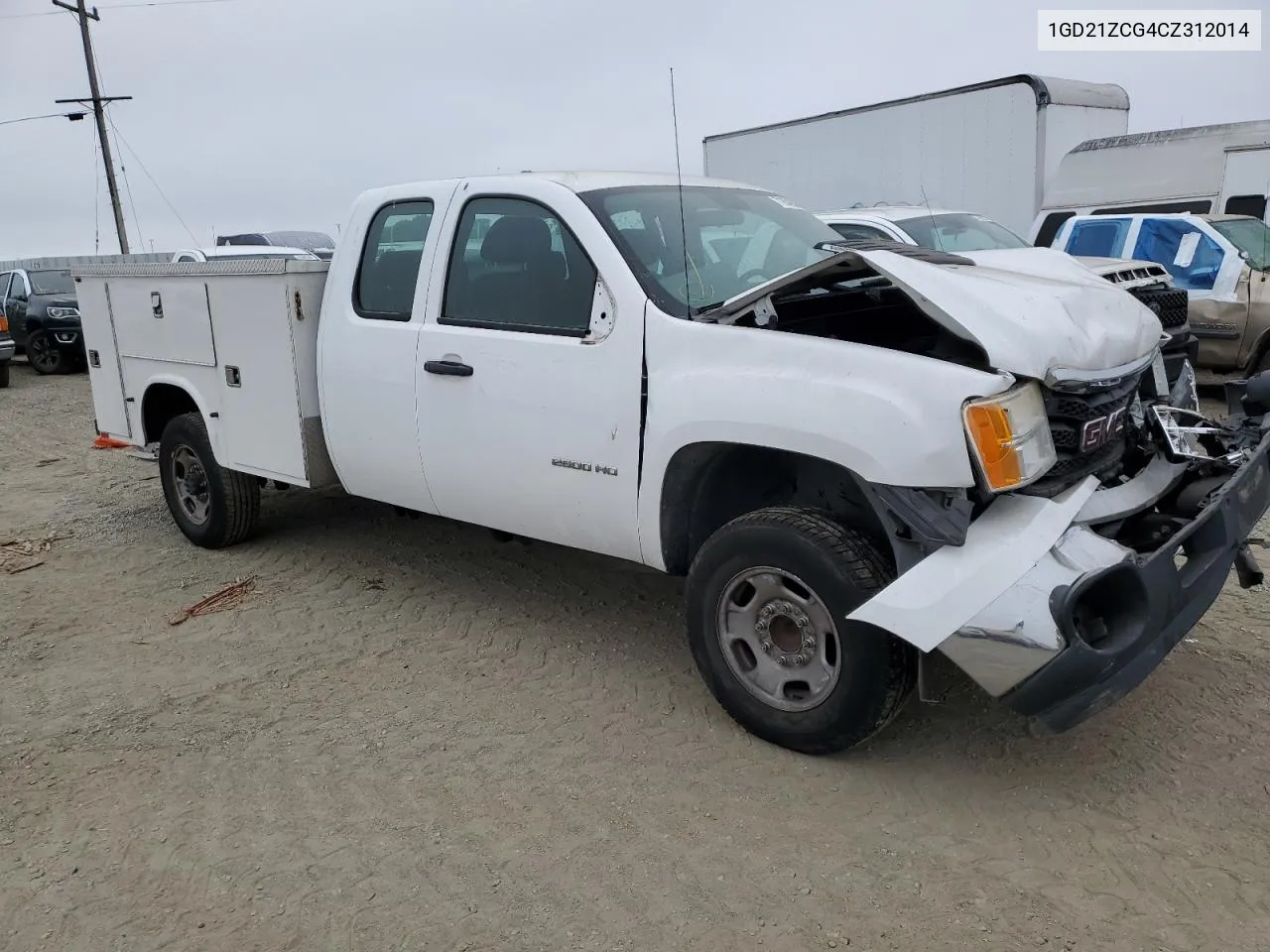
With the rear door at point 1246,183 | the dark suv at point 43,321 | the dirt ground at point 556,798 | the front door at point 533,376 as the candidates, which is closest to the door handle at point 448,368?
the front door at point 533,376

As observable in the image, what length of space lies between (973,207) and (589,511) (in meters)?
10.9

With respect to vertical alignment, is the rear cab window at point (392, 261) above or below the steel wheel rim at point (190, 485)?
above

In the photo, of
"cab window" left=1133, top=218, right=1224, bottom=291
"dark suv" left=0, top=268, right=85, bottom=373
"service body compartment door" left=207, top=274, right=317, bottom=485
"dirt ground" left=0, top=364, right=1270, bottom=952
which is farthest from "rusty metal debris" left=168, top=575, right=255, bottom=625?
"dark suv" left=0, top=268, right=85, bottom=373

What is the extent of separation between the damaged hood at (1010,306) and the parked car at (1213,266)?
6592 mm

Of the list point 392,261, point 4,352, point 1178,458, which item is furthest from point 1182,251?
point 4,352

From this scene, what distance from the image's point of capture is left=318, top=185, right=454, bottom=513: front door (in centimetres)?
460

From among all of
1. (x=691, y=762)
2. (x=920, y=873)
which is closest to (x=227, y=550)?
(x=691, y=762)

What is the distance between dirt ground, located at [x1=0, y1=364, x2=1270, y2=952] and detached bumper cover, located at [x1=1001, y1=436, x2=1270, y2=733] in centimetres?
47

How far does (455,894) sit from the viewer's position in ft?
9.84

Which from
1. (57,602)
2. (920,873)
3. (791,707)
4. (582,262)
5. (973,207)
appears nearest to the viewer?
(920,873)

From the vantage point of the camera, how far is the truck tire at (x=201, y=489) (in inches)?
235

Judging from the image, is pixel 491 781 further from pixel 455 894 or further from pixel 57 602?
pixel 57 602

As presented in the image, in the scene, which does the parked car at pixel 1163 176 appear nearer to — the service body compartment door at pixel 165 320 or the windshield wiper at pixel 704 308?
the windshield wiper at pixel 704 308

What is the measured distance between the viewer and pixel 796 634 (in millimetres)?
3543
